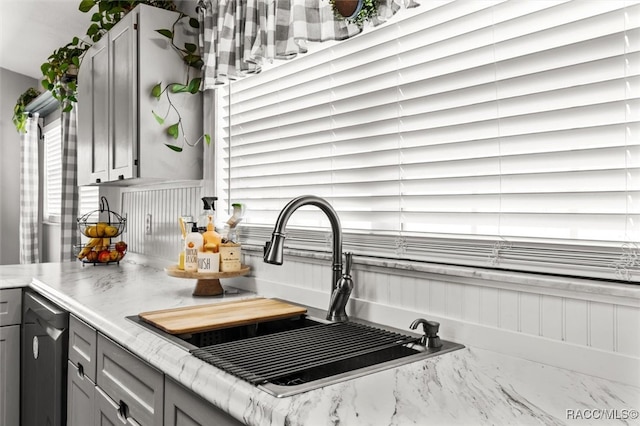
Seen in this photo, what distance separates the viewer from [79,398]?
176 centimetres

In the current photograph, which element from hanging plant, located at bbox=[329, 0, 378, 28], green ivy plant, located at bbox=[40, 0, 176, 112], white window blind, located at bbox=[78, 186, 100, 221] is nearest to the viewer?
hanging plant, located at bbox=[329, 0, 378, 28]

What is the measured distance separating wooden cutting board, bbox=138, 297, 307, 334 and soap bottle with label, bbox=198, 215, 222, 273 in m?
0.20

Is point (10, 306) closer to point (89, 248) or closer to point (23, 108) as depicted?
point (89, 248)

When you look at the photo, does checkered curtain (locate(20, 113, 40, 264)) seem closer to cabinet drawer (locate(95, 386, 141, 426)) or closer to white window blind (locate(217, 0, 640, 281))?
cabinet drawer (locate(95, 386, 141, 426))

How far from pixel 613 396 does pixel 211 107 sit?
2031 millimetres

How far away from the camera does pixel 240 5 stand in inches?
77.1

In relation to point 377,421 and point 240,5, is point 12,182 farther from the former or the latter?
point 377,421

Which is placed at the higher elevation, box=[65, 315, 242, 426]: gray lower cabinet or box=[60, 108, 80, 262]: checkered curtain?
box=[60, 108, 80, 262]: checkered curtain

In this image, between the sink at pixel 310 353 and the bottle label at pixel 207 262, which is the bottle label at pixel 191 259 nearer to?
the bottle label at pixel 207 262

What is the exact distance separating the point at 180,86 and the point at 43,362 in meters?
1.38

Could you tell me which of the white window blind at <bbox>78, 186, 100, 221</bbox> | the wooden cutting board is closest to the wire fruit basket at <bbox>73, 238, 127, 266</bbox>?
the white window blind at <bbox>78, 186, 100, 221</bbox>

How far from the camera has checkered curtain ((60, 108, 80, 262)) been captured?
Answer: 413 centimetres

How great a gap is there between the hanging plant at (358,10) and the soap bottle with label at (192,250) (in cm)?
102

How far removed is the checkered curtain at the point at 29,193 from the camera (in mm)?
5215
